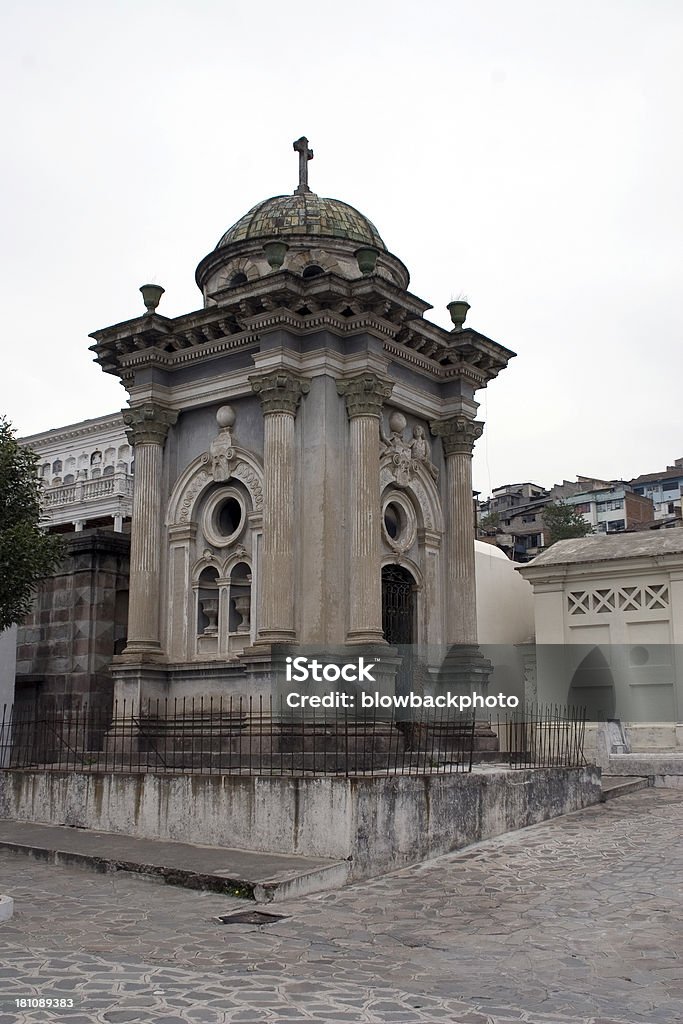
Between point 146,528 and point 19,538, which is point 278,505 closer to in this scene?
point 146,528

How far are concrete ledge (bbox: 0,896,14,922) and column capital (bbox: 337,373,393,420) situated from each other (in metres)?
9.35

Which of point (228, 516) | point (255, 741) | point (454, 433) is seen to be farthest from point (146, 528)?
point (454, 433)

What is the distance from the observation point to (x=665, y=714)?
84.0ft

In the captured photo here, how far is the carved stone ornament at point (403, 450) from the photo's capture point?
17719mm

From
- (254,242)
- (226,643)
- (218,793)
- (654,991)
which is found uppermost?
(254,242)

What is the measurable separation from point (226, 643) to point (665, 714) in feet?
43.2

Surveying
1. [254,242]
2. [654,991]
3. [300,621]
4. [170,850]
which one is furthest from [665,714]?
[654,991]

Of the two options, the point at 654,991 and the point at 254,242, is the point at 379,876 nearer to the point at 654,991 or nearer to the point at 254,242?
the point at 654,991

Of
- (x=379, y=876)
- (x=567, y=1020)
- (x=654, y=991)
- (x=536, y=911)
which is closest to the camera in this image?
(x=567, y=1020)

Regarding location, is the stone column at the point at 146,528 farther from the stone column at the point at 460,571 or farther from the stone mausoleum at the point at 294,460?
the stone column at the point at 460,571

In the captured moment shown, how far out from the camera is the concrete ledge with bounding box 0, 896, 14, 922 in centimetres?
912

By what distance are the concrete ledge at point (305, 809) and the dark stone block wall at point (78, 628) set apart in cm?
469

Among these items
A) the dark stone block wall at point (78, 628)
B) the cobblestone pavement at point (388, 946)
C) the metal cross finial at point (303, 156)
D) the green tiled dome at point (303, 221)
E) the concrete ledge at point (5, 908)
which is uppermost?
the metal cross finial at point (303, 156)

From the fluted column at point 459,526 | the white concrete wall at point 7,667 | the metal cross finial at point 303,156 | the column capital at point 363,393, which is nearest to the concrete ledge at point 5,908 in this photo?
the column capital at point 363,393
